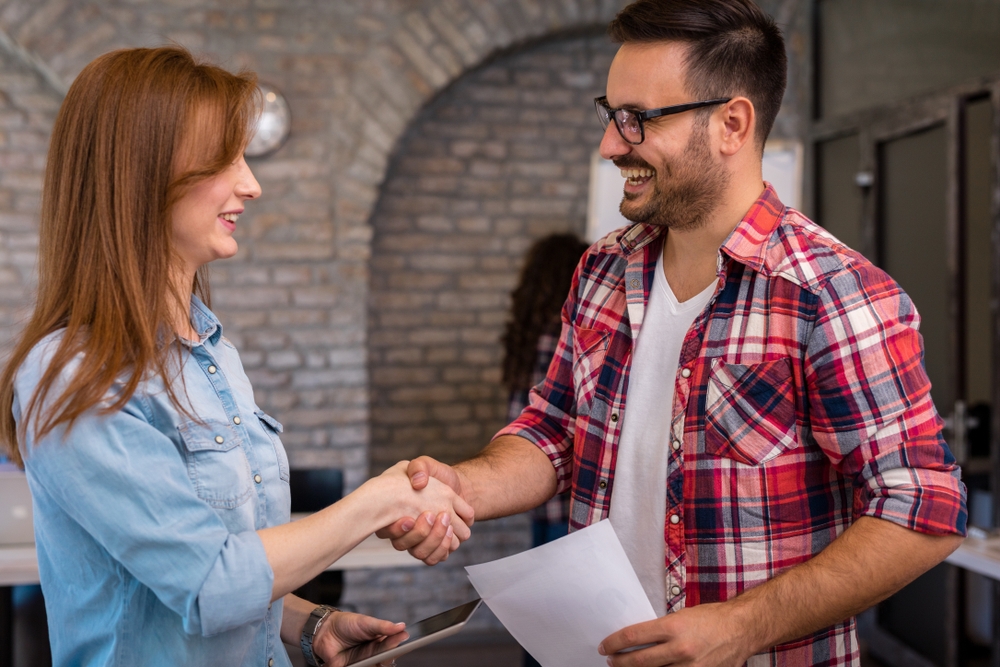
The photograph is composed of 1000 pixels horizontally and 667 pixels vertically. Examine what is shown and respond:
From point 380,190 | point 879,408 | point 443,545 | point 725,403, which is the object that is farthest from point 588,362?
point 380,190

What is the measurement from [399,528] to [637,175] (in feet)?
2.45

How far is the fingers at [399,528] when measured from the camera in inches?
56.9

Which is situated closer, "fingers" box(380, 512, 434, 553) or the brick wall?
"fingers" box(380, 512, 434, 553)

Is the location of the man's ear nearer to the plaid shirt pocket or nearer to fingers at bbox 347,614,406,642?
the plaid shirt pocket

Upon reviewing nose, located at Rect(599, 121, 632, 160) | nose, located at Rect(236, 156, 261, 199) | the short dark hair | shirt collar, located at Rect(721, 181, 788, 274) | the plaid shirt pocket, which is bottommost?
the plaid shirt pocket

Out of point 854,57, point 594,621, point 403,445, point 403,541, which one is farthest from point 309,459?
point 854,57

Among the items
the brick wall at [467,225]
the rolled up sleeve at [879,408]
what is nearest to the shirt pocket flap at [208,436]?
the rolled up sleeve at [879,408]

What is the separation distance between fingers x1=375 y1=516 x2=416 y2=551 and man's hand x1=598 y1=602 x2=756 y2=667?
0.40 metres

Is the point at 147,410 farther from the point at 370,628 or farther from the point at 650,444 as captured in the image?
the point at 650,444

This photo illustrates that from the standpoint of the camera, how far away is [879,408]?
1.22 metres

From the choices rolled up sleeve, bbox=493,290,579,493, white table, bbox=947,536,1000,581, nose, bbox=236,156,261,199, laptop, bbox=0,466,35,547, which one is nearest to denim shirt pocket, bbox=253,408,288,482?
nose, bbox=236,156,261,199

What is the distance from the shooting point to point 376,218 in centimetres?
401

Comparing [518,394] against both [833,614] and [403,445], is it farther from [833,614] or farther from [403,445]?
[833,614]

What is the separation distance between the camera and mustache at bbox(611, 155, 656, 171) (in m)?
1.51
